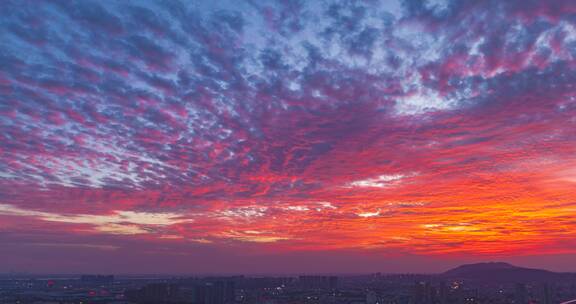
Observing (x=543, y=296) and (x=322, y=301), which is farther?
(x=322, y=301)

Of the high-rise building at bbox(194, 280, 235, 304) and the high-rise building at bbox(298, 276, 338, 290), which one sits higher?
the high-rise building at bbox(194, 280, 235, 304)

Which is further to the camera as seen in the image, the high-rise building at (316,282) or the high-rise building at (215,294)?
the high-rise building at (316,282)

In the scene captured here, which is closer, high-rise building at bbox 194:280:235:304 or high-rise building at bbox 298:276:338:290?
high-rise building at bbox 194:280:235:304

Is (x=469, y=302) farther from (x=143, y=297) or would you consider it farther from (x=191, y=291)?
(x=143, y=297)

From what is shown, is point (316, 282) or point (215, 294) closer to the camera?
point (215, 294)

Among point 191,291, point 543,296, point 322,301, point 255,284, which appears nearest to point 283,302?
point 322,301

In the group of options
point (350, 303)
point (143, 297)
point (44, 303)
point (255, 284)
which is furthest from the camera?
point (255, 284)

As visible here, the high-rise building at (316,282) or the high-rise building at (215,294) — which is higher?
the high-rise building at (215,294)

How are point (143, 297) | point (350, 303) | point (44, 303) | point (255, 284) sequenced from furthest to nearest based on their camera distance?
point (255, 284) < point (143, 297) < point (350, 303) < point (44, 303)

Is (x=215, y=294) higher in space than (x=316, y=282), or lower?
higher

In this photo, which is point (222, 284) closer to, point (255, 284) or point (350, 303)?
point (350, 303)
